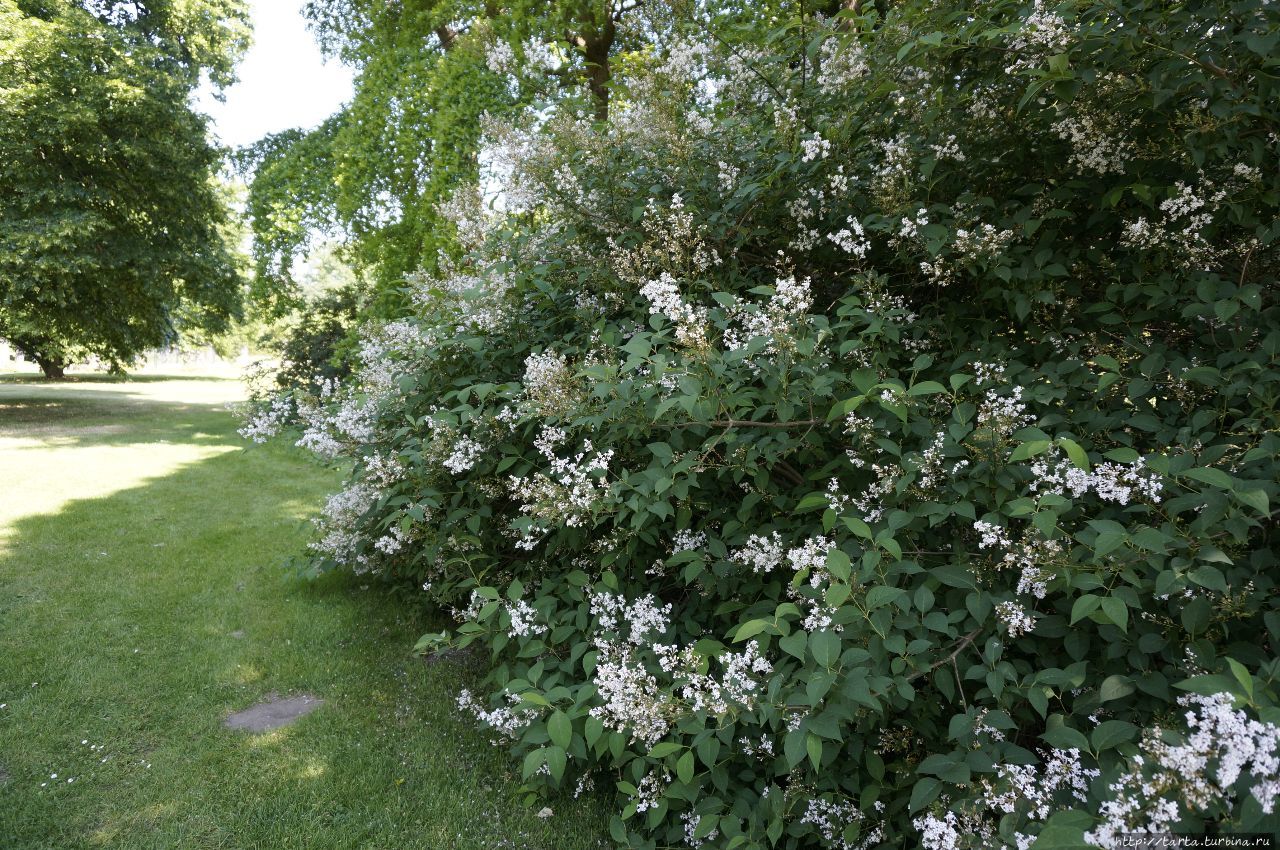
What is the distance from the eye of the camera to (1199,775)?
1.29m

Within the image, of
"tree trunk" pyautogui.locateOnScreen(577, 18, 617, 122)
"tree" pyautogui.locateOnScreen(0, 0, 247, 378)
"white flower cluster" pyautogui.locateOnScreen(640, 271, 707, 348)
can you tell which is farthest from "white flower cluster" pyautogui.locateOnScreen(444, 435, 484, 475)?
"tree" pyautogui.locateOnScreen(0, 0, 247, 378)

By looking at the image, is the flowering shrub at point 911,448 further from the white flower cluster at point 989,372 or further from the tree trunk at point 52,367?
the tree trunk at point 52,367

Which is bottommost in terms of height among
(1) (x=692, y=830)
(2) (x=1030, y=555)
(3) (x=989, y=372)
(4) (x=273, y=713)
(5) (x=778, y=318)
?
(4) (x=273, y=713)

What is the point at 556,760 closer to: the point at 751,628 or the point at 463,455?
the point at 751,628

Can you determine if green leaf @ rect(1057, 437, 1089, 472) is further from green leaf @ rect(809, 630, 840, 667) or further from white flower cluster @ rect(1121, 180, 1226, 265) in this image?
white flower cluster @ rect(1121, 180, 1226, 265)

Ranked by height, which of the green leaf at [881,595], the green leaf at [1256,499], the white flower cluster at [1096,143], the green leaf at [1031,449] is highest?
the white flower cluster at [1096,143]

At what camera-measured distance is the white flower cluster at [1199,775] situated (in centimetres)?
122

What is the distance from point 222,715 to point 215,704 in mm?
143

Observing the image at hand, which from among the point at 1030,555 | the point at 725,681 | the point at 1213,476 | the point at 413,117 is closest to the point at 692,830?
the point at 725,681

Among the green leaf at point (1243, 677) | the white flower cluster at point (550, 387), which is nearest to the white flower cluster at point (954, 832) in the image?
the green leaf at point (1243, 677)

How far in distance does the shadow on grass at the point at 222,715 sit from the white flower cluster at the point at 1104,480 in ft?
7.19

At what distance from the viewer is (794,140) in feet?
9.05

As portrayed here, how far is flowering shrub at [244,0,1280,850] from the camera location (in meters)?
1.71

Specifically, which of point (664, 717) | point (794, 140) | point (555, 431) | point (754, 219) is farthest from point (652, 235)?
point (664, 717)
